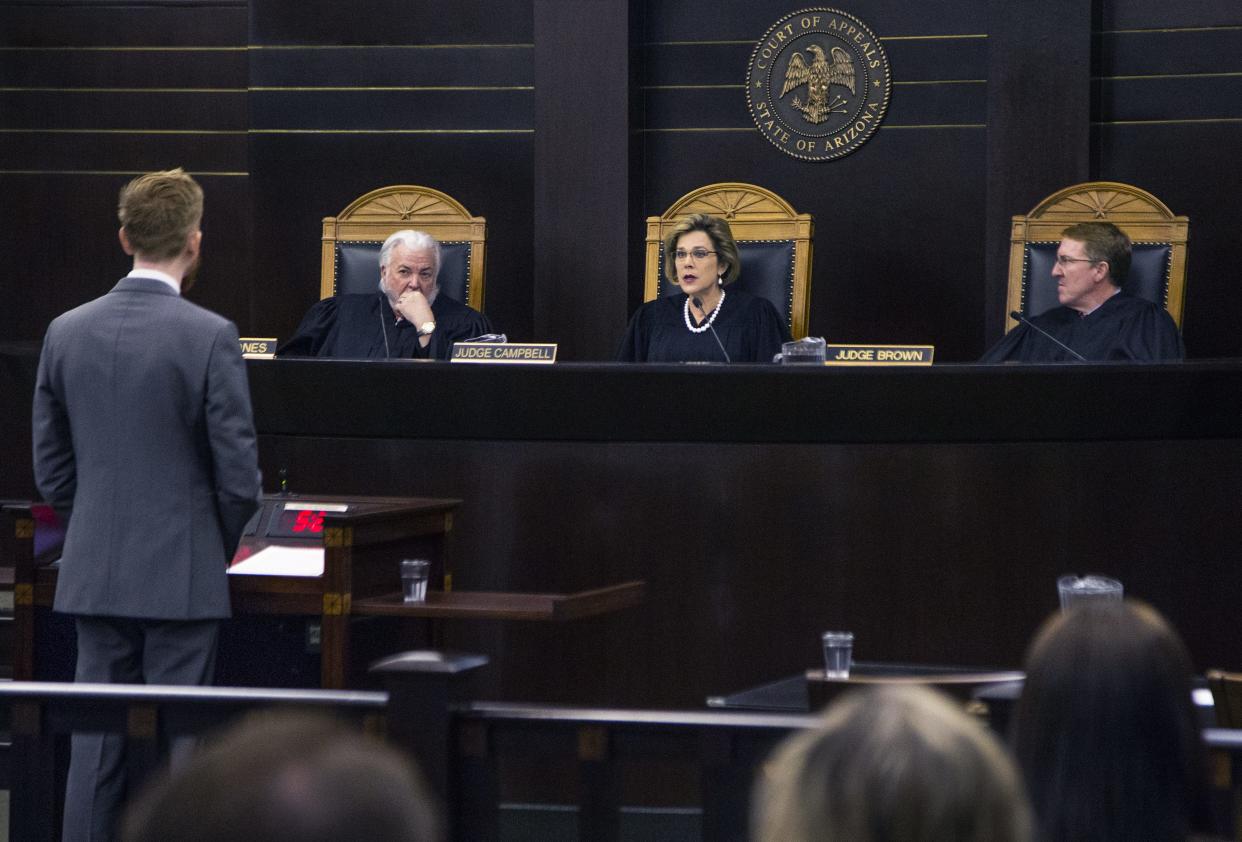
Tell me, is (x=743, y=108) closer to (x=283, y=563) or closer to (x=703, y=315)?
(x=703, y=315)

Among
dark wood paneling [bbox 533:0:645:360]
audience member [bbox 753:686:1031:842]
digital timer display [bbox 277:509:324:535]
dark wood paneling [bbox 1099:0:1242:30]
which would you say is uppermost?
dark wood paneling [bbox 1099:0:1242:30]

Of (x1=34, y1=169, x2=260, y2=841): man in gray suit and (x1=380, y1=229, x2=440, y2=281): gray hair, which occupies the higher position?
(x1=380, y1=229, x2=440, y2=281): gray hair

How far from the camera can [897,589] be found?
14.1ft

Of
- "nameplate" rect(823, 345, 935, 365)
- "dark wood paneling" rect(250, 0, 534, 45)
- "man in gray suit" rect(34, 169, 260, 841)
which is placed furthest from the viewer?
"dark wood paneling" rect(250, 0, 534, 45)

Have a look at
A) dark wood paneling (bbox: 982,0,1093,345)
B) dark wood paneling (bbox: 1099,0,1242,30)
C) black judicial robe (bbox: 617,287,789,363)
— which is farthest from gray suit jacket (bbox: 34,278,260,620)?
dark wood paneling (bbox: 1099,0,1242,30)

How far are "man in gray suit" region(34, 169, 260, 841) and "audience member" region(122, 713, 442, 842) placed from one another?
212 cm

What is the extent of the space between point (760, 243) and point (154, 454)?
3.65 m

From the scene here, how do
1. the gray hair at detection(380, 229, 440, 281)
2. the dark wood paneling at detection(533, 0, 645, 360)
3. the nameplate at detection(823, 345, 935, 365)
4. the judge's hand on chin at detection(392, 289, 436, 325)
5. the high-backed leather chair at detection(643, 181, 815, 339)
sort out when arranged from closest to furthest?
the nameplate at detection(823, 345, 935, 365)
the judge's hand on chin at detection(392, 289, 436, 325)
the gray hair at detection(380, 229, 440, 281)
the high-backed leather chair at detection(643, 181, 815, 339)
the dark wood paneling at detection(533, 0, 645, 360)

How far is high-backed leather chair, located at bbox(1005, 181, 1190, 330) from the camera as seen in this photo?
5.92m

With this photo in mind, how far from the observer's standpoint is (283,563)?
3408mm

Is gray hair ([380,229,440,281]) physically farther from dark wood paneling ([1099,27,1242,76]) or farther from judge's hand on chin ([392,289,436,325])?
dark wood paneling ([1099,27,1242,76])

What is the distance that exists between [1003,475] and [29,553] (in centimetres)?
229

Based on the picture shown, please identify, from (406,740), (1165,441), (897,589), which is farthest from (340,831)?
(1165,441)

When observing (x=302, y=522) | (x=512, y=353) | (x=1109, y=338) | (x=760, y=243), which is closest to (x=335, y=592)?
(x=302, y=522)
